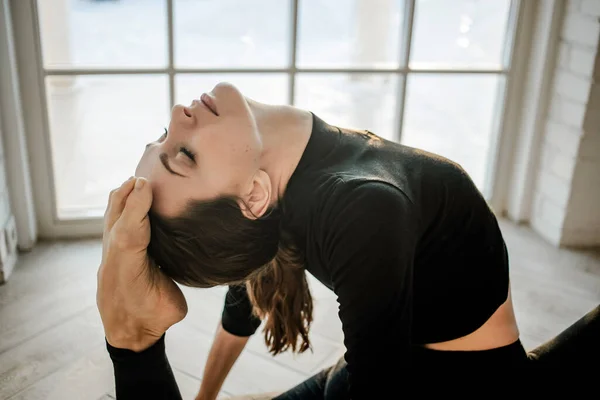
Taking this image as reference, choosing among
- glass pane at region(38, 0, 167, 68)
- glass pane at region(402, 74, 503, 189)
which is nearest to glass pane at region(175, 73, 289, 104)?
glass pane at region(38, 0, 167, 68)

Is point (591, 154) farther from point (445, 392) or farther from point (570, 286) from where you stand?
point (445, 392)

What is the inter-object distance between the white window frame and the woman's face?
1212 millimetres

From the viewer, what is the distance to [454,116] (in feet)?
8.81

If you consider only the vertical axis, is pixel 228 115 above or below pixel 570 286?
above

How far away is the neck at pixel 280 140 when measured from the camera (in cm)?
114

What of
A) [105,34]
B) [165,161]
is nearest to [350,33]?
[105,34]

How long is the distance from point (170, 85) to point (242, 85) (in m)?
0.25

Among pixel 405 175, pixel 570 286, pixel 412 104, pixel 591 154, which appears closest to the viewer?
pixel 405 175

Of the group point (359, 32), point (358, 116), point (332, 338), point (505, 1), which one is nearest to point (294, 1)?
point (359, 32)

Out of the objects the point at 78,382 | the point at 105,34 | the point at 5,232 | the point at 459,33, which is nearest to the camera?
the point at 78,382

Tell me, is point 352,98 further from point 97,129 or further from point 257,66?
point 97,129

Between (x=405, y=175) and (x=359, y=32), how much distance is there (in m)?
1.47

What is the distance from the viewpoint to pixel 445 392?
1.18 meters

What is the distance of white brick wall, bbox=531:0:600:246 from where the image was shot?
2.29 m
